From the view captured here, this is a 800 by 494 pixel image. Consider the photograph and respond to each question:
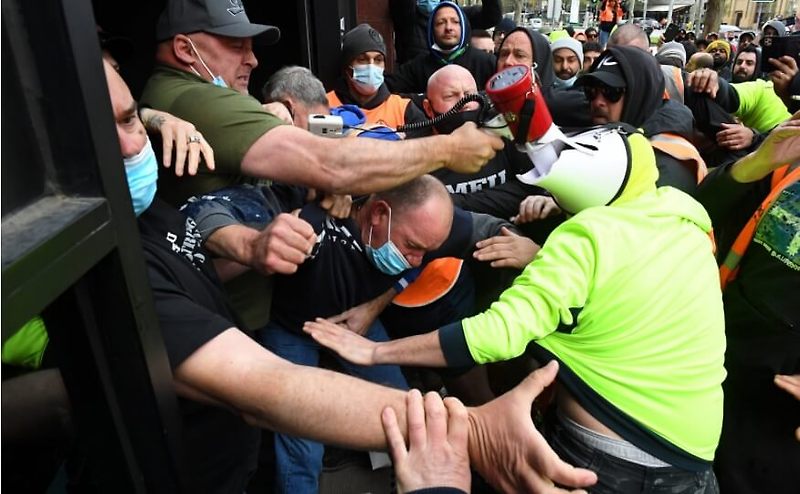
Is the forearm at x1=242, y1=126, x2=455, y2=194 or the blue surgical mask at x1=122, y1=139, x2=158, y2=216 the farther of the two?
the forearm at x1=242, y1=126, x2=455, y2=194

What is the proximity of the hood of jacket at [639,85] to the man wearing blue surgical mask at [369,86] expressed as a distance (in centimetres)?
129

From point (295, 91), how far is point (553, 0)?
1977 cm

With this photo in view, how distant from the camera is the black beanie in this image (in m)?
3.72

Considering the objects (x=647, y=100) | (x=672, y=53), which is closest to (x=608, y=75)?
(x=647, y=100)

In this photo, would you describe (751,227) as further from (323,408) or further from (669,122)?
(323,408)

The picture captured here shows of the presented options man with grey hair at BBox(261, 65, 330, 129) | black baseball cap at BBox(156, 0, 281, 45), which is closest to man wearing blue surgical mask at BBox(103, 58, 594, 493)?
black baseball cap at BBox(156, 0, 281, 45)

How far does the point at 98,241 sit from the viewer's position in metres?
0.81

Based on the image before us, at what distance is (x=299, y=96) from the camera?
260 centimetres

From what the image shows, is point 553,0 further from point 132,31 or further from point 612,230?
point 612,230

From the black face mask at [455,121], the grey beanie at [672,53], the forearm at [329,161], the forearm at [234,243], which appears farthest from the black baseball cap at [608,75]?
the grey beanie at [672,53]

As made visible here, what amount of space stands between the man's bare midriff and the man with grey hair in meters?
1.61

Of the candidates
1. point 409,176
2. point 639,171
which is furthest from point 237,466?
point 639,171

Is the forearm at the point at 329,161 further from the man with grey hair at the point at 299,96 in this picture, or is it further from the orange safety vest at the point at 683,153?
the orange safety vest at the point at 683,153

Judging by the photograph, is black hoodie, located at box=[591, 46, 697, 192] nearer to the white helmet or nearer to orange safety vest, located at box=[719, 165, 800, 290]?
orange safety vest, located at box=[719, 165, 800, 290]
